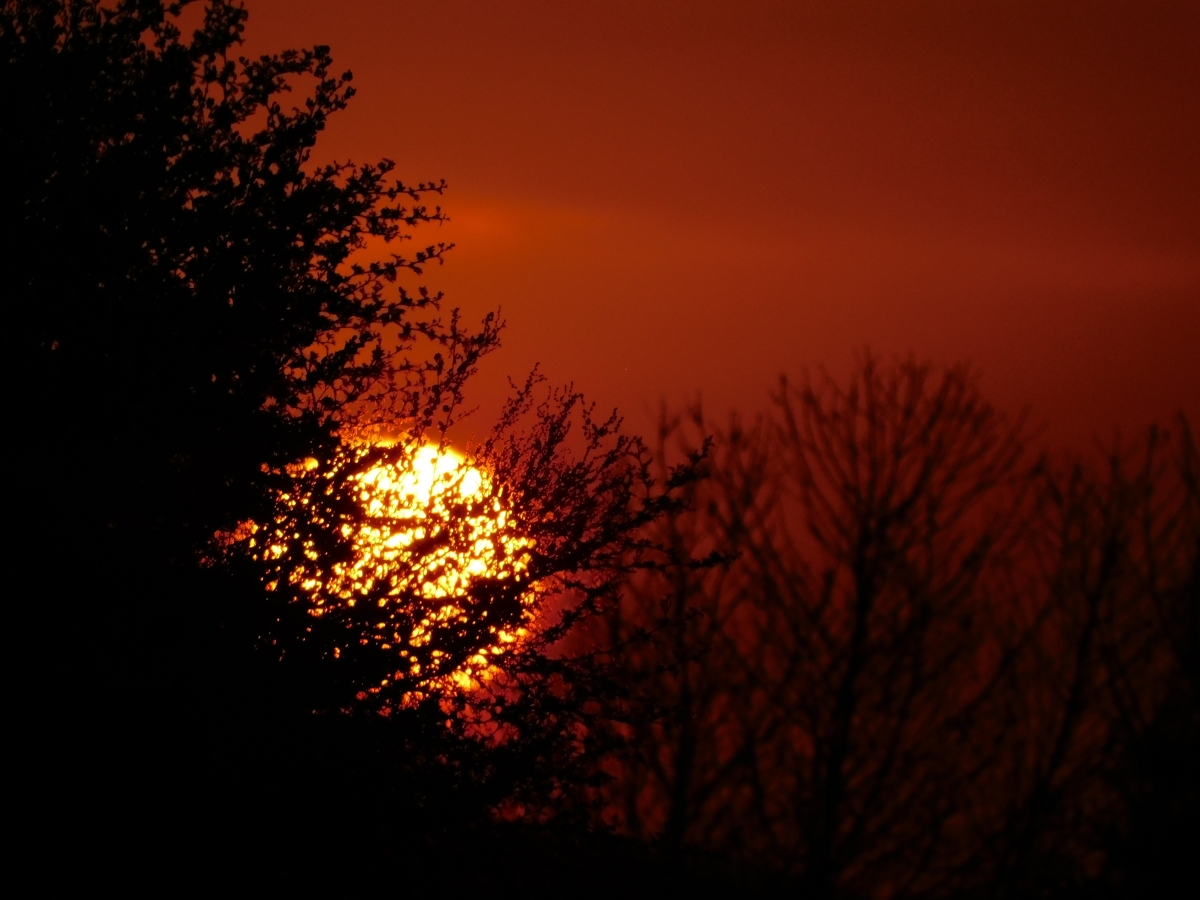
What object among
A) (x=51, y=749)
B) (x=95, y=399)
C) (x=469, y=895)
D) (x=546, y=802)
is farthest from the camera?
(x=469, y=895)

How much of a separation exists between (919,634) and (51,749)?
975 cm

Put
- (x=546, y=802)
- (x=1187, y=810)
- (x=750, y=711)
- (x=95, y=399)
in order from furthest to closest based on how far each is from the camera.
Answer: (x=750, y=711) < (x=1187, y=810) < (x=546, y=802) < (x=95, y=399)

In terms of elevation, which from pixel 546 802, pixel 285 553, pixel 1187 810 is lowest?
pixel 546 802

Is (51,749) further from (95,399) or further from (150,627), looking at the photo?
(95,399)

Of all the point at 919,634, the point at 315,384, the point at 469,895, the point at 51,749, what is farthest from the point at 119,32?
the point at 919,634

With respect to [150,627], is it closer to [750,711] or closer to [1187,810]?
[750,711]

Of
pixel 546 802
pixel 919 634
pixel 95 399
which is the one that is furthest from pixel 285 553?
pixel 919 634

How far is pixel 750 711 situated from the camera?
43.4 ft

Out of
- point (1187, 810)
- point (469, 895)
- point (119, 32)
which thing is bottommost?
point (469, 895)

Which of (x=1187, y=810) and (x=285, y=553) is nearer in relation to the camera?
(x=285, y=553)

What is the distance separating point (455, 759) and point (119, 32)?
3.97 metres

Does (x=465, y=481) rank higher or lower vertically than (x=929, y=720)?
lower

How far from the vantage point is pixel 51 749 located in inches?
177

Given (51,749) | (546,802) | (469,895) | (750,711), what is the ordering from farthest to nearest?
1. (750,711)
2. (469,895)
3. (546,802)
4. (51,749)
